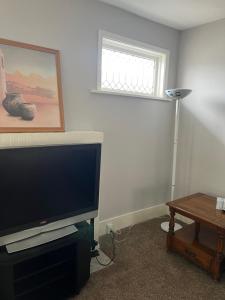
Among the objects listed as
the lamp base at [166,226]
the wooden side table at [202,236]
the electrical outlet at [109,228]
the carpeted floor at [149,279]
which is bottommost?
the carpeted floor at [149,279]

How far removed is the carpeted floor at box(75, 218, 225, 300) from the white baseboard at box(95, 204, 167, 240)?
273 mm

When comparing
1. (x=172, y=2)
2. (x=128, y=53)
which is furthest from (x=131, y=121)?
(x=172, y=2)

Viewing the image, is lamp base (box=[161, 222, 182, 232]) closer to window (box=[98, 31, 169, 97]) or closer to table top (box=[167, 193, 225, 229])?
table top (box=[167, 193, 225, 229])

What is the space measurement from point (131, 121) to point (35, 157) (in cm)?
134

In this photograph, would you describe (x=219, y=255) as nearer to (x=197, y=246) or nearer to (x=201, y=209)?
(x=197, y=246)

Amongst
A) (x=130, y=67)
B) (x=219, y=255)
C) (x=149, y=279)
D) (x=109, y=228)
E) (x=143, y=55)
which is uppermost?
(x=143, y=55)

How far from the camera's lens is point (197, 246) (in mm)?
2121

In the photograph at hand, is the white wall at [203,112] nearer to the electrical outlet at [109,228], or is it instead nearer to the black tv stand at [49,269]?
the electrical outlet at [109,228]

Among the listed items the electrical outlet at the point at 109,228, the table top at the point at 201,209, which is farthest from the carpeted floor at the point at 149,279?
the table top at the point at 201,209

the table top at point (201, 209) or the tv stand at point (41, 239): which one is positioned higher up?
the table top at point (201, 209)

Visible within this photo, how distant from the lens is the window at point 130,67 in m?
2.40

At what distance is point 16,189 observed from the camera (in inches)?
59.7

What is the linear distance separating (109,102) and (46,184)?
114 centimetres

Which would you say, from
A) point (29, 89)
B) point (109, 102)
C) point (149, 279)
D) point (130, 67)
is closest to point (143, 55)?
point (130, 67)
